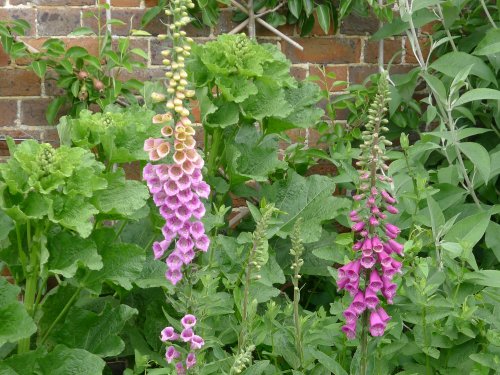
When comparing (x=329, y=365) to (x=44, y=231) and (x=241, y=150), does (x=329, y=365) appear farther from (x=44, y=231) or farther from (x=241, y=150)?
(x=241, y=150)

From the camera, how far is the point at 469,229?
211cm

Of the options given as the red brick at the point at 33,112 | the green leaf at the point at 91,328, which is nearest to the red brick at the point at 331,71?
the red brick at the point at 33,112

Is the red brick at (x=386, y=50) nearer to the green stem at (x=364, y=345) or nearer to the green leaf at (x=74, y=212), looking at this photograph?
the green leaf at (x=74, y=212)

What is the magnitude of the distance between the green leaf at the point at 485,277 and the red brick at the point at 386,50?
1340mm

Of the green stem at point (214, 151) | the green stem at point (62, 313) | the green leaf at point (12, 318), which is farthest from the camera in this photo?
the green stem at point (214, 151)

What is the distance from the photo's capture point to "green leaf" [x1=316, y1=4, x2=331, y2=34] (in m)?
2.96

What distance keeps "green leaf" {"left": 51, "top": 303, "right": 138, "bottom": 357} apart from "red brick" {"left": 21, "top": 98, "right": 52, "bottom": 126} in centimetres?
104

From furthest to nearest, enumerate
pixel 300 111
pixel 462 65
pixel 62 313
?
pixel 462 65 → pixel 300 111 → pixel 62 313

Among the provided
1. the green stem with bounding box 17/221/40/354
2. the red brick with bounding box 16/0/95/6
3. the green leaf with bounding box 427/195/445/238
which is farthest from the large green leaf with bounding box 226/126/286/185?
the red brick with bounding box 16/0/95/6

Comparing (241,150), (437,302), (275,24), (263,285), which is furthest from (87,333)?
(275,24)

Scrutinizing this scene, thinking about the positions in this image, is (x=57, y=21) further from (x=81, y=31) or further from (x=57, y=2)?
(x=81, y=31)

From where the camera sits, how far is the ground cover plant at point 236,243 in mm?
1562

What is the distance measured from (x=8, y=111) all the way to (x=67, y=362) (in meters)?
1.26

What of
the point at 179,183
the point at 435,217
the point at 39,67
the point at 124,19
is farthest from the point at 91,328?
the point at 124,19
